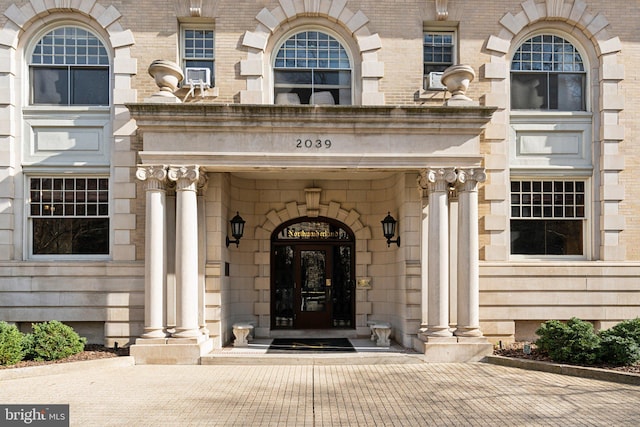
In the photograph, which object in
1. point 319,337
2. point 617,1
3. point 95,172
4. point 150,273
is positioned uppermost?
point 617,1

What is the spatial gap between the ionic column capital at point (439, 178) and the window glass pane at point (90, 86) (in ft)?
25.5

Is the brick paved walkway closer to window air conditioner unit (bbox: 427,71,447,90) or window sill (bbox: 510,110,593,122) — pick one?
window sill (bbox: 510,110,593,122)

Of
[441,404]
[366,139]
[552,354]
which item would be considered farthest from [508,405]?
[366,139]

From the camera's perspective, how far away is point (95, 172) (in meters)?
14.3

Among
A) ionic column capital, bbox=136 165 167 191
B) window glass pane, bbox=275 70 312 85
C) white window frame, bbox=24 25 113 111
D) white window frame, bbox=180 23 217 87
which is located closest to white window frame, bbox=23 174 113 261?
white window frame, bbox=24 25 113 111

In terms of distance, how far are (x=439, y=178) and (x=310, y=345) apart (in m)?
5.05

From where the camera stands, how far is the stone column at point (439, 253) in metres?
13.1

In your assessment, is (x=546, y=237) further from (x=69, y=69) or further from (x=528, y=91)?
(x=69, y=69)

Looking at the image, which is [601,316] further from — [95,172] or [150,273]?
[95,172]

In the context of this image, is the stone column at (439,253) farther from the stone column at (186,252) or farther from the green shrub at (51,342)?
the green shrub at (51,342)

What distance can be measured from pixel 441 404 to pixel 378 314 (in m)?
6.69

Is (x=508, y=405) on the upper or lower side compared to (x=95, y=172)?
lower

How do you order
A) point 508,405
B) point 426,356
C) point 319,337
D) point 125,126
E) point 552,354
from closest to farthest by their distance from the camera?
point 508,405 < point 552,354 < point 426,356 < point 125,126 < point 319,337

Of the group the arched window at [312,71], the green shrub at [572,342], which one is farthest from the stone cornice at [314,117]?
the green shrub at [572,342]
